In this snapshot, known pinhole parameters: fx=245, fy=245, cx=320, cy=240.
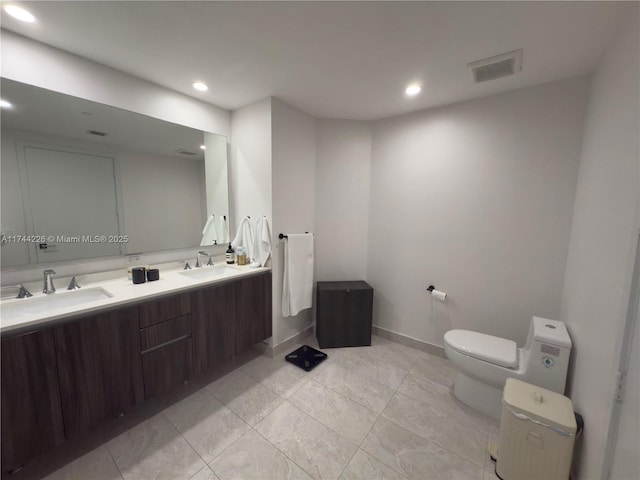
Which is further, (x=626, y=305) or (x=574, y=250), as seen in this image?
(x=574, y=250)

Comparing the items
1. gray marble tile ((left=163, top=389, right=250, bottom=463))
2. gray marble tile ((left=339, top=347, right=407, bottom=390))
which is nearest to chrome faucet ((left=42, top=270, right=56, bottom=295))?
gray marble tile ((left=163, top=389, right=250, bottom=463))

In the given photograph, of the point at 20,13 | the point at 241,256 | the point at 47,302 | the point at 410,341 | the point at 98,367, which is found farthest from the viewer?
the point at 410,341

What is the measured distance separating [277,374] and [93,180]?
6.79ft

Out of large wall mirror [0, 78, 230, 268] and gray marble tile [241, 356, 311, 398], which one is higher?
large wall mirror [0, 78, 230, 268]

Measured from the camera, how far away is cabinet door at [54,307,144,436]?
127cm

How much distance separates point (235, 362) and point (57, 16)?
8.64 feet

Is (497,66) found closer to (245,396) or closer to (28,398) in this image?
(245,396)

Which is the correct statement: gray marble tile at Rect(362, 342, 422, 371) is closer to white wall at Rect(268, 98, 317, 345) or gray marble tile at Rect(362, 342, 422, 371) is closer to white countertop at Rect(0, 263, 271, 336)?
white wall at Rect(268, 98, 317, 345)

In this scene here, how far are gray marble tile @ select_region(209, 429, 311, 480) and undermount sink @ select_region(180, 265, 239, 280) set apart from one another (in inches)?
47.0

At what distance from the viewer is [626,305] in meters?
0.99

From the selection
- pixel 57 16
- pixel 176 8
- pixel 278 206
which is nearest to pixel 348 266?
pixel 278 206

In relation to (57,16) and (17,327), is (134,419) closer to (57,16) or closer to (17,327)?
(17,327)

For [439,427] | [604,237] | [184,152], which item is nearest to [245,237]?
[184,152]

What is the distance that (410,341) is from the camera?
2645 mm
